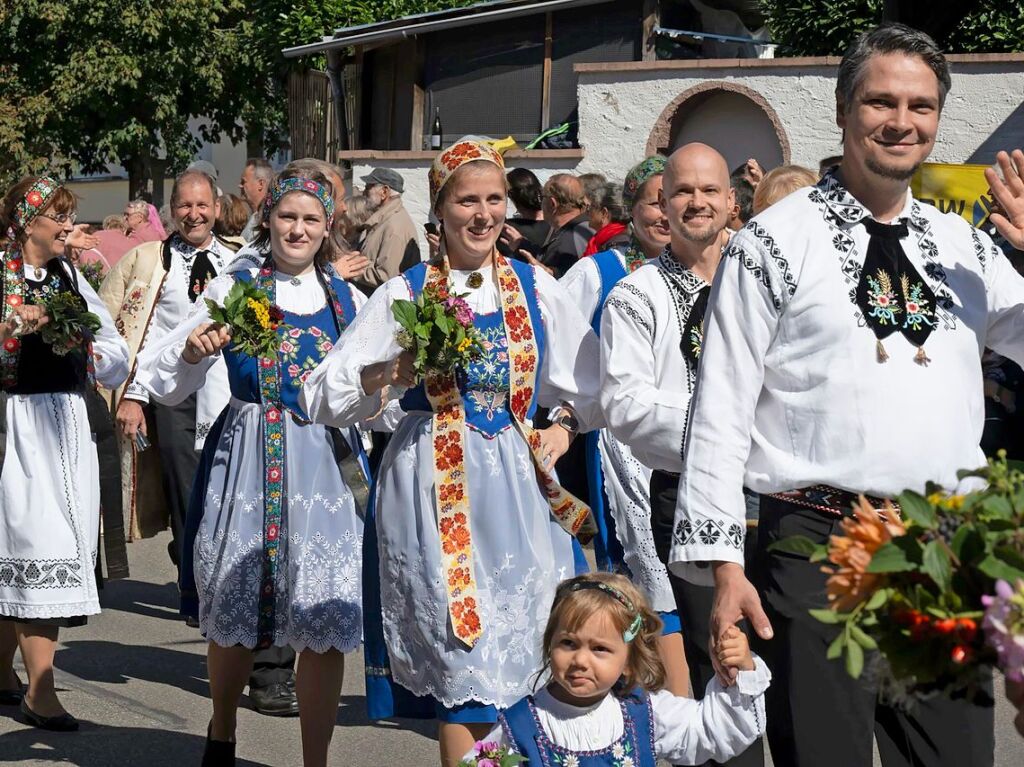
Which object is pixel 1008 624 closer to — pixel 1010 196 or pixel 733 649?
pixel 733 649

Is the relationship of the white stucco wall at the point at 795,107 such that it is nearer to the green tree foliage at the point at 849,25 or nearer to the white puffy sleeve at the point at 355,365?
the green tree foliage at the point at 849,25

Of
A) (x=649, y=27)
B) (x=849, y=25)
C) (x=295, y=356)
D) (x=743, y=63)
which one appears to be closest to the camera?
(x=295, y=356)

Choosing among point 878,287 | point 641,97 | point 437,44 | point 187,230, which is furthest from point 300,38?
point 878,287

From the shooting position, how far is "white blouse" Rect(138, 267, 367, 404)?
618 centimetres

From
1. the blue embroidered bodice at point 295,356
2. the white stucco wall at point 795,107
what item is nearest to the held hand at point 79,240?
the blue embroidered bodice at point 295,356

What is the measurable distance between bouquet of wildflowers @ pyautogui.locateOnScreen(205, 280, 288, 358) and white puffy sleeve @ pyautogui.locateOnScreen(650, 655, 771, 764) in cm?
224

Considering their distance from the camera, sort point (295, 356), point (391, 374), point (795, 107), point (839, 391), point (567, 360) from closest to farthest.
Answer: point (839, 391) < point (391, 374) < point (567, 360) < point (295, 356) < point (795, 107)

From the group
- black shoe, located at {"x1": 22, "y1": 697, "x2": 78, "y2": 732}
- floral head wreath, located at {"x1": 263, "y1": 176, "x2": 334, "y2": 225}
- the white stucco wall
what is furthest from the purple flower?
the white stucco wall

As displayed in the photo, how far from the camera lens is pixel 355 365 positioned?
16.9 ft

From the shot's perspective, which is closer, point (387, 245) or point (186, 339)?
point (186, 339)

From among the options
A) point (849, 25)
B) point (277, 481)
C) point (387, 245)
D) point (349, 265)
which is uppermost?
point (849, 25)

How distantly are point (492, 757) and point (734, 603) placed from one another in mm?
837

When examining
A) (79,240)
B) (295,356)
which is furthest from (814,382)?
(79,240)

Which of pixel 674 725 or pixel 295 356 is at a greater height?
pixel 295 356
